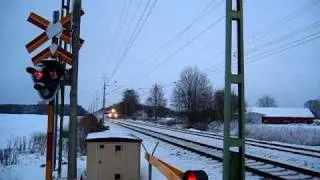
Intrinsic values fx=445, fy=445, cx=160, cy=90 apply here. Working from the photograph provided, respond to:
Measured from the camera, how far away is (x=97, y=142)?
9695 millimetres

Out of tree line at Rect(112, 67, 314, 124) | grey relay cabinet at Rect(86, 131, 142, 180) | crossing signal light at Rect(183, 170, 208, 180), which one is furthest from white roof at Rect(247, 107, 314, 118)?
crossing signal light at Rect(183, 170, 208, 180)

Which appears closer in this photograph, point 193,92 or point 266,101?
point 193,92

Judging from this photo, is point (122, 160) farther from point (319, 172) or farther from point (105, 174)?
point (319, 172)

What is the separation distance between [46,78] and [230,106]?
315 cm

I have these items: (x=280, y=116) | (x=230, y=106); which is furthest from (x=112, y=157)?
(x=280, y=116)

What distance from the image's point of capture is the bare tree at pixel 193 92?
8338 centimetres

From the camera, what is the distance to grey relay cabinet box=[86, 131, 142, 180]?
9.73 meters

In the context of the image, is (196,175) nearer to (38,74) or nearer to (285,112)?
(38,74)

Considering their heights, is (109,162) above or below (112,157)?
below

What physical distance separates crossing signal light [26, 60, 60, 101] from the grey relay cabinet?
2467 millimetres

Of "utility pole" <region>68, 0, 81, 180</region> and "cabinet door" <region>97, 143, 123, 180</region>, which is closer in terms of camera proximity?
"cabinet door" <region>97, 143, 123, 180</region>

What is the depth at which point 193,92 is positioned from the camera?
282ft

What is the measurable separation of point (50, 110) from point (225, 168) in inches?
136

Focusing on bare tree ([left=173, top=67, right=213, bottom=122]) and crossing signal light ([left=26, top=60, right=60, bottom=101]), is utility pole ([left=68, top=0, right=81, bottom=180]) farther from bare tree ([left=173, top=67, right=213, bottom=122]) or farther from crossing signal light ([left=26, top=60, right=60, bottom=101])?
bare tree ([left=173, top=67, right=213, bottom=122])
